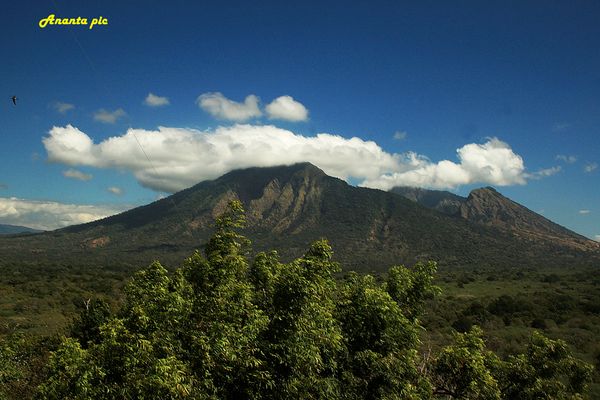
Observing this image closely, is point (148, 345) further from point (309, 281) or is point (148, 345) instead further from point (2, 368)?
point (2, 368)

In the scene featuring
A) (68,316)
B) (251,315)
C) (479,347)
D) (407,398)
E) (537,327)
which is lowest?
(68,316)

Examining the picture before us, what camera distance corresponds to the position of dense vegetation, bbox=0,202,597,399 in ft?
39.2

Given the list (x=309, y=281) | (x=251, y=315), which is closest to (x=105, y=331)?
(x=251, y=315)

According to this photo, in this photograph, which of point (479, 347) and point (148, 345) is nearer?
point (148, 345)

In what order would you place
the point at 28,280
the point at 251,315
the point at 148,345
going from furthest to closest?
the point at 28,280, the point at 251,315, the point at 148,345

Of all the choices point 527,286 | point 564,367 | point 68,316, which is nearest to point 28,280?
point 68,316

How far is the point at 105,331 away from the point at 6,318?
59041 mm

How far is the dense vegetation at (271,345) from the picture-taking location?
11.9 metres

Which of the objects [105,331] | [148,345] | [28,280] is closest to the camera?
[148,345]

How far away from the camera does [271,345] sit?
13.0m

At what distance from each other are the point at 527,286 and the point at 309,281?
95.8 meters

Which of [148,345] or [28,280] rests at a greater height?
[148,345]

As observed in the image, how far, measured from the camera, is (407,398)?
15117 mm

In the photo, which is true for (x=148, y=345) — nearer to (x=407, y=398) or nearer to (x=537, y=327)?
(x=407, y=398)
